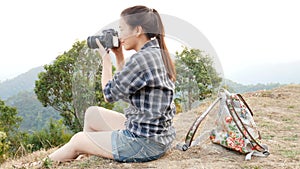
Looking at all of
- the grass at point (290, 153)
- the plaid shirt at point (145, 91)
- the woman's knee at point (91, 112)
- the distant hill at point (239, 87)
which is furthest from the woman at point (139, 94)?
the distant hill at point (239, 87)

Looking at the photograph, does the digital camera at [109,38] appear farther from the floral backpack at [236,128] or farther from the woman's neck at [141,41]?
the floral backpack at [236,128]

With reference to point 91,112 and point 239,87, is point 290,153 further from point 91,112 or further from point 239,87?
point 239,87

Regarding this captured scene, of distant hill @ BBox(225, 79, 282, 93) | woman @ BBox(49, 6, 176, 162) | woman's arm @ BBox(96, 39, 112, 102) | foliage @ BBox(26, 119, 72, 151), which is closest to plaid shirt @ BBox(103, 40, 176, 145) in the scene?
woman @ BBox(49, 6, 176, 162)

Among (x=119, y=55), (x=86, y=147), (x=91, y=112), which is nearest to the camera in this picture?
(x=86, y=147)

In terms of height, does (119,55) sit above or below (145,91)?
above

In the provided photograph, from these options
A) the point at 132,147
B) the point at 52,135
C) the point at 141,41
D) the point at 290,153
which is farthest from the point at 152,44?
the point at 52,135

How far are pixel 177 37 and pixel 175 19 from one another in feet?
0.41

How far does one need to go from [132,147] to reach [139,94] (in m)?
0.34

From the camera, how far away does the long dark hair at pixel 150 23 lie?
2137 mm

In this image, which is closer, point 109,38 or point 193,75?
point 109,38

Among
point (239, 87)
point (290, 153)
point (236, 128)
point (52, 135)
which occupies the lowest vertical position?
point (52, 135)

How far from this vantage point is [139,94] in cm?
213

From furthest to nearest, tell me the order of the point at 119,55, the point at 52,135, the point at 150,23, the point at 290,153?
1. the point at 52,135
2. the point at 290,153
3. the point at 119,55
4. the point at 150,23

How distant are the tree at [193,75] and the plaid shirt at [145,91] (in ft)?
1.84
